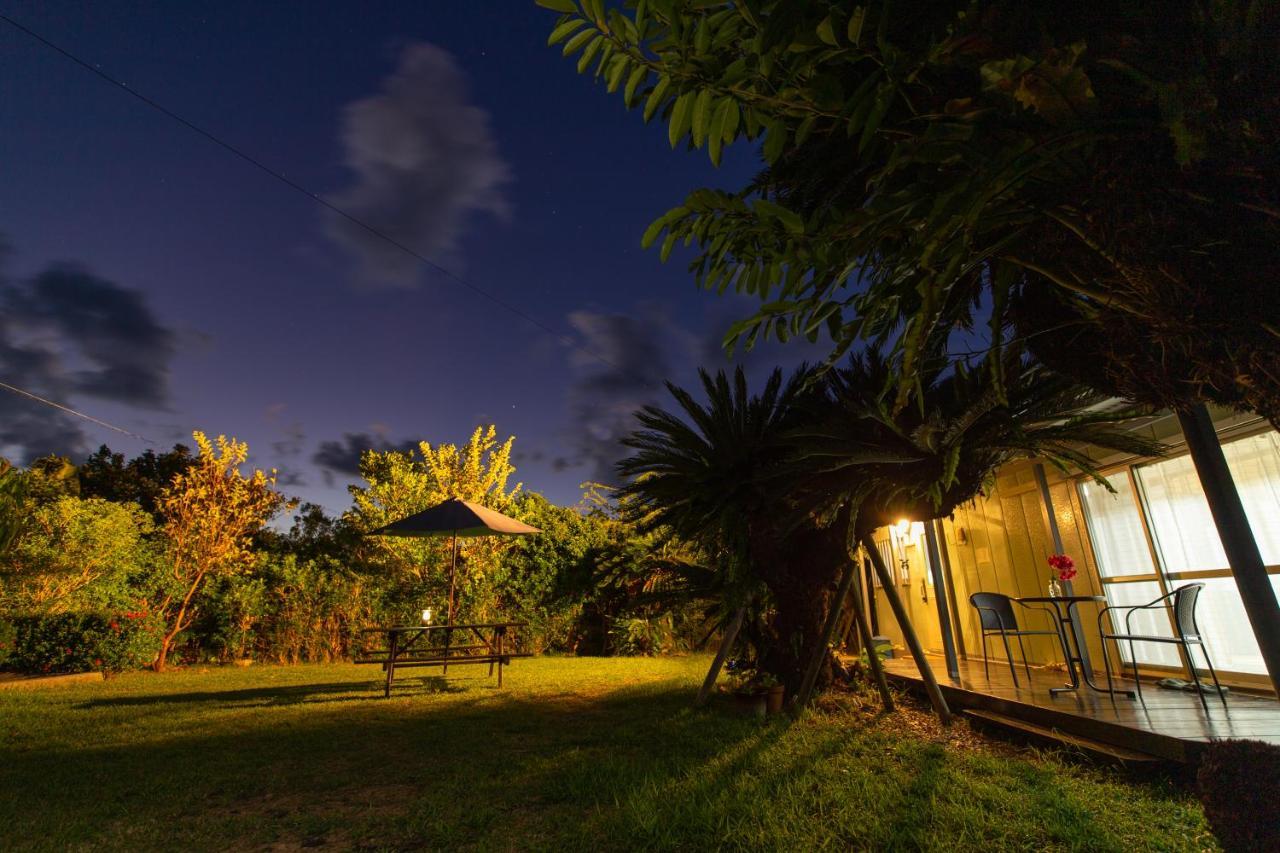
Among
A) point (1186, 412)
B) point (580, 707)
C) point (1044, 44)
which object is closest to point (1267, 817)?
point (1186, 412)

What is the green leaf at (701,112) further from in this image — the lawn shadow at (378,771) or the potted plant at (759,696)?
the potted plant at (759,696)

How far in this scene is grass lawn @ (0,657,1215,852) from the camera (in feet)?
7.80

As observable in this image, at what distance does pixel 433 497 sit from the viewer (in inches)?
470

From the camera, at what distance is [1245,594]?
1.40 m

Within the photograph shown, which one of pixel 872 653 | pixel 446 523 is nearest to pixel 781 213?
pixel 872 653

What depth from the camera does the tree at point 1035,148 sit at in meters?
0.84

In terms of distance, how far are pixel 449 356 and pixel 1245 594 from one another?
1230 centimetres

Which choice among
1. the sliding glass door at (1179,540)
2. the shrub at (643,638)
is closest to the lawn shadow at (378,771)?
the sliding glass door at (1179,540)

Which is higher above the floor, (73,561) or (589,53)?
(589,53)

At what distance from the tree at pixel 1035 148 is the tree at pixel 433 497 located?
11.0 metres

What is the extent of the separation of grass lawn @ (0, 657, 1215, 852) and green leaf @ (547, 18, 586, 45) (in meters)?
2.81

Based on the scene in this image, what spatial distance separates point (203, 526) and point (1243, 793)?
1218cm

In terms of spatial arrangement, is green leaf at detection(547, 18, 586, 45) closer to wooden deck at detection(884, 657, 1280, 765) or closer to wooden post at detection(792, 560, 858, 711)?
wooden deck at detection(884, 657, 1280, 765)

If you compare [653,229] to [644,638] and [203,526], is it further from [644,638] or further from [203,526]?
[203,526]
